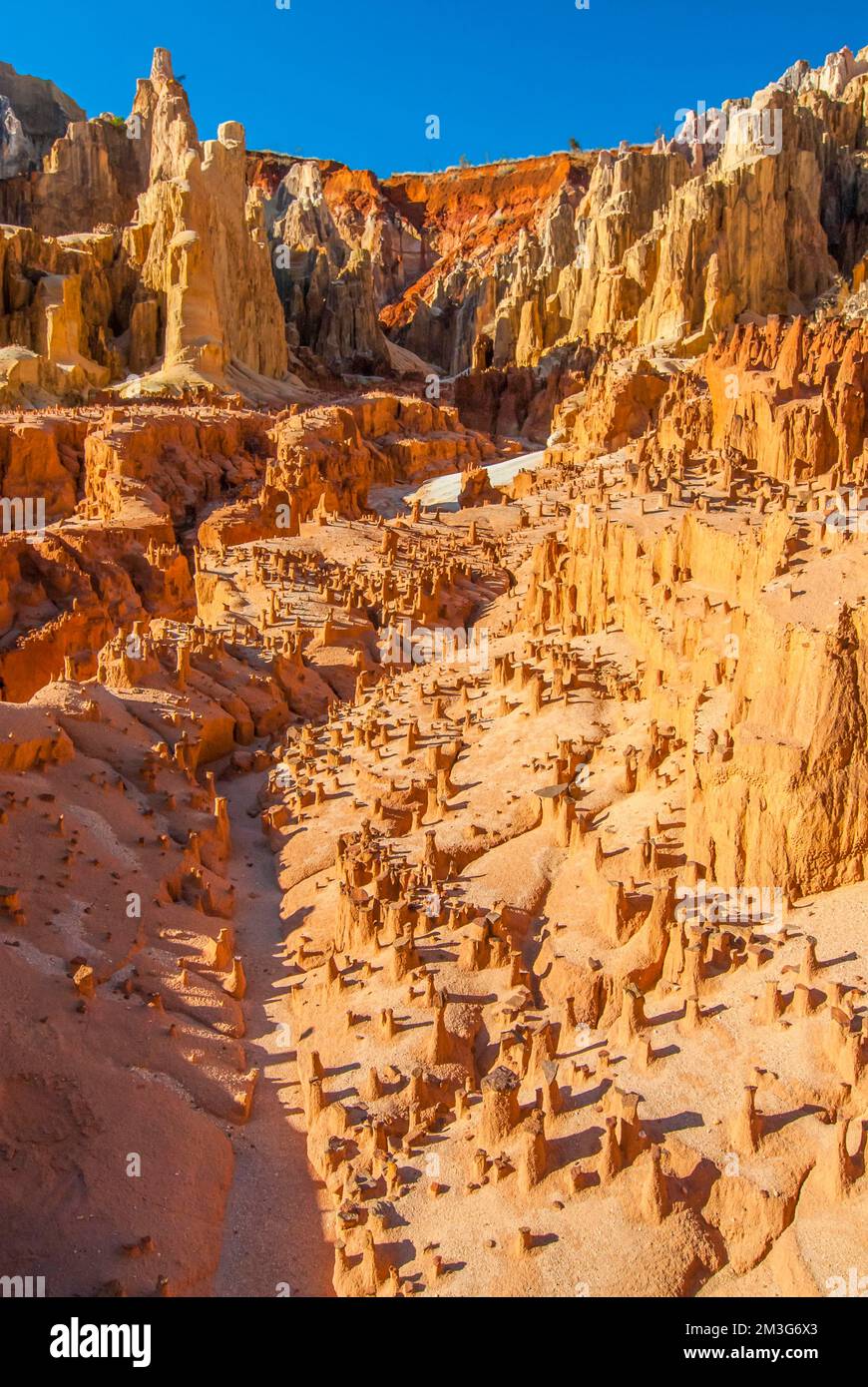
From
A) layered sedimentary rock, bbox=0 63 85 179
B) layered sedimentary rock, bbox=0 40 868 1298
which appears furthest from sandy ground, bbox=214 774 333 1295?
layered sedimentary rock, bbox=0 63 85 179

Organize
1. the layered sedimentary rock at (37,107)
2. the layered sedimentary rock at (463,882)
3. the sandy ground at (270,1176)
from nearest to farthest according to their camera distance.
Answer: the layered sedimentary rock at (463,882)
the sandy ground at (270,1176)
the layered sedimentary rock at (37,107)

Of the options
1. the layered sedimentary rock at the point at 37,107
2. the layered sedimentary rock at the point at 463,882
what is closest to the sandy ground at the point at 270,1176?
the layered sedimentary rock at the point at 463,882

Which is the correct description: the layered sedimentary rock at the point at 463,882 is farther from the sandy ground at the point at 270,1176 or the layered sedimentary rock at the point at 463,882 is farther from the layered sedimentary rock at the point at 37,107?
the layered sedimentary rock at the point at 37,107

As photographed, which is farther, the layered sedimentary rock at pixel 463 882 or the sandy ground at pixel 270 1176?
the sandy ground at pixel 270 1176

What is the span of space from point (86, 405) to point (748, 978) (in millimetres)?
54134

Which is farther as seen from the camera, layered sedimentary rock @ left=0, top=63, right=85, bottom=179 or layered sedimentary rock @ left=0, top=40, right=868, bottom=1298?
layered sedimentary rock @ left=0, top=63, right=85, bottom=179

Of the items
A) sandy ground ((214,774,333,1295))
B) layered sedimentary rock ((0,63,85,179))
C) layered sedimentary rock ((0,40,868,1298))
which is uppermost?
layered sedimentary rock ((0,63,85,179))

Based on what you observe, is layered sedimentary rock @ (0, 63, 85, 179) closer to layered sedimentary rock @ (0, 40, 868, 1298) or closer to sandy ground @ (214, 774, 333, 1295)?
layered sedimentary rock @ (0, 40, 868, 1298)

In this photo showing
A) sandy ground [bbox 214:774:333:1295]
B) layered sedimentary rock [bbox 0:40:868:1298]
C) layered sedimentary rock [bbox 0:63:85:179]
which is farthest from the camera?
layered sedimentary rock [bbox 0:63:85:179]

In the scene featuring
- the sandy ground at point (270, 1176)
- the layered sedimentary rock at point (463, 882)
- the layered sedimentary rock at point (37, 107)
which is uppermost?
the layered sedimentary rock at point (37, 107)

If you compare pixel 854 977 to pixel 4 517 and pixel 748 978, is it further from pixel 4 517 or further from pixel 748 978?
pixel 4 517

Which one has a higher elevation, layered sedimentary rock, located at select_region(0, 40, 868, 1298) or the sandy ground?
A: layered sedimentary rock, located at select_region(0, 40, 868, 1298)

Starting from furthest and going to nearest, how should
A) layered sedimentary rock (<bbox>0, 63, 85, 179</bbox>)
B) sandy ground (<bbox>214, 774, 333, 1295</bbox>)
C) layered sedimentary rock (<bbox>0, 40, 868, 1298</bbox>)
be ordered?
layered sedimentary rock (<bbox>0, 63, 85, 179</bbox>) < sandy ground (<bbox>214, 774, 333, 1295</bbox>) < layered sedimentary rock (<bbox>0, 40, 868, 1298</bbox>)

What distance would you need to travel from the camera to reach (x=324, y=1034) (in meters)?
15.6
